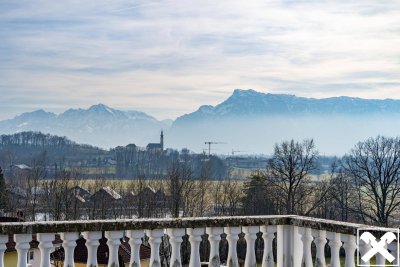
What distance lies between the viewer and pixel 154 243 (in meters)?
6.86

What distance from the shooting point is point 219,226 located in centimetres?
721

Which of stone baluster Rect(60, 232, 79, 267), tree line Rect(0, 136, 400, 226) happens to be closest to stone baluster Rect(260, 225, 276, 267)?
stone baluster Rect(60, 232, 79, 267)

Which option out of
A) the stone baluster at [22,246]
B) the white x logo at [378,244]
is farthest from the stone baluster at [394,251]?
the stone baluster at [22,246]

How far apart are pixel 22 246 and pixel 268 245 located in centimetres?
303

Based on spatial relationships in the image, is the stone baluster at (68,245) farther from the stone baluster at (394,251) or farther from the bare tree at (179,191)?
the bare tree at (179,191)

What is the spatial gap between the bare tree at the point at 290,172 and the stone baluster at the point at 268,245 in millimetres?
58248

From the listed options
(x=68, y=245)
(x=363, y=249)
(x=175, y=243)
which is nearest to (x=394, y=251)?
(x=363, y=249)

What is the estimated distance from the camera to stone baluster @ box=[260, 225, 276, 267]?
24.7 ft

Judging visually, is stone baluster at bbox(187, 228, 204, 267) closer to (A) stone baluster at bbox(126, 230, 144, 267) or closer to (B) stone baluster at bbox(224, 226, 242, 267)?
(B) stone baluster at bbox(224, 226, 242, 267)

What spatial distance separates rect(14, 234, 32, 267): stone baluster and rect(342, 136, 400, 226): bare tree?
55985 millimetres

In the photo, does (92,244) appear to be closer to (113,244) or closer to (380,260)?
(113,244)

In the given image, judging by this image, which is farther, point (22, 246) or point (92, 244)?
point (92, 244)

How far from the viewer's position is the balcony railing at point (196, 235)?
639 cm

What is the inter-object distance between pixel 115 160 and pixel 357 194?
441ft
